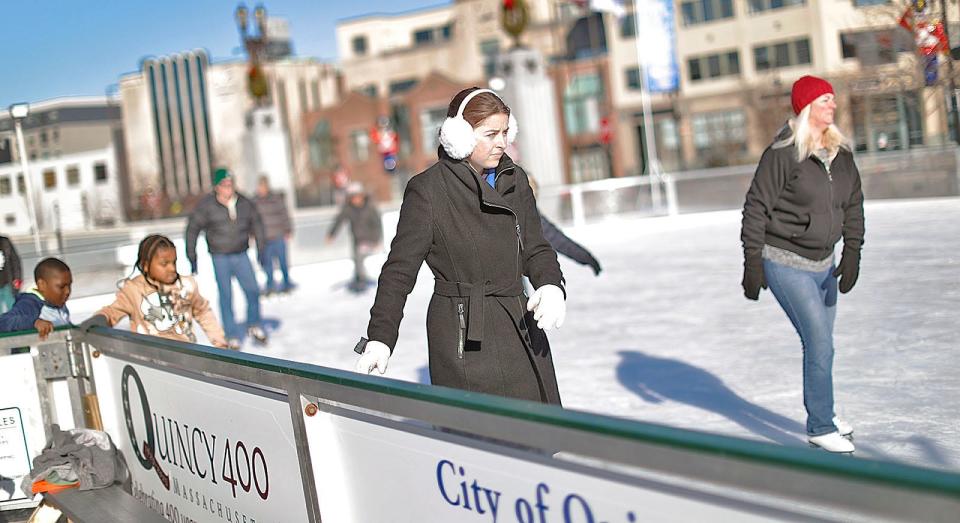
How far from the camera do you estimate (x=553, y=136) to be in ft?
87.0

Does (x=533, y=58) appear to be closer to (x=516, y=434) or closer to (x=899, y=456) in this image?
(x=899, y=456)

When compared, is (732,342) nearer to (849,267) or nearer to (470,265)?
(849,267)

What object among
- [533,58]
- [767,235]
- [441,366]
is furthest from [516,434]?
[533,58]

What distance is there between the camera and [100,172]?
1877 inches

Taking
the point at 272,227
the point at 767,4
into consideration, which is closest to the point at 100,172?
the point at 767,4

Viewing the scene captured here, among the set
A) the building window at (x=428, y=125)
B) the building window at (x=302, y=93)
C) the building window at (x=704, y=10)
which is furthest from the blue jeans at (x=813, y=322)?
the building window at (x=302, y=93)

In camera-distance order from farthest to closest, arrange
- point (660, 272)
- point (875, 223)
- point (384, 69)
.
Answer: point (384, 69) < point (875, 223) < point (660, 272)

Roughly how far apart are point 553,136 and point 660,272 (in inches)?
544

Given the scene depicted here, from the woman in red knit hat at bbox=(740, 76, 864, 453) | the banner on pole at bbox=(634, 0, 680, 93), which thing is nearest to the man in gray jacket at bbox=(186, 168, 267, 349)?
the woman in red knit hat at bbox=(740, 76, 864, 453)

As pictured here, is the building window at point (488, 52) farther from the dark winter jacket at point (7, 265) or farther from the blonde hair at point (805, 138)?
the blonde hair at point (805, 138)

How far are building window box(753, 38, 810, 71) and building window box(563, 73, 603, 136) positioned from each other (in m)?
8.06

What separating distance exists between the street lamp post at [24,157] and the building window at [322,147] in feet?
170

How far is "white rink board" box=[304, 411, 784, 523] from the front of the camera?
1908 millimetres

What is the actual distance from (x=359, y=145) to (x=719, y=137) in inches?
886
